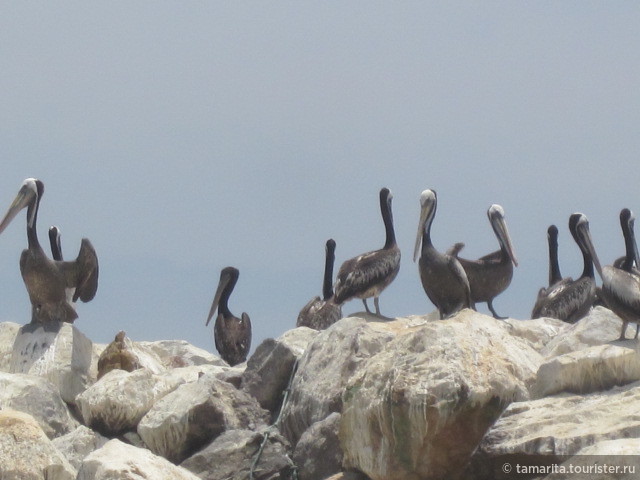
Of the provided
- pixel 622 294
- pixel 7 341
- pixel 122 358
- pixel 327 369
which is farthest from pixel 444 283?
pixel 7 341

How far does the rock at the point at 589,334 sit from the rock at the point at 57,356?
557 cm

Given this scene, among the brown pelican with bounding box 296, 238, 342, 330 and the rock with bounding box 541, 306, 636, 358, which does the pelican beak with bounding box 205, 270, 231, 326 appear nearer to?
the brown pelican with bounding box 296, 238, 342, 330

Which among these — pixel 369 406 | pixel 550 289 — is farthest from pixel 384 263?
pixel 369 406

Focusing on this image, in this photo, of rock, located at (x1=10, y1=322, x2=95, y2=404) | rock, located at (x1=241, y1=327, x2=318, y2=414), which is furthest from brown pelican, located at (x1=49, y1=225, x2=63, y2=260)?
rock, located at (x1=241, y1=327, x2=318, y2=414)

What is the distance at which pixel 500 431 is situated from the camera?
34.7 ft

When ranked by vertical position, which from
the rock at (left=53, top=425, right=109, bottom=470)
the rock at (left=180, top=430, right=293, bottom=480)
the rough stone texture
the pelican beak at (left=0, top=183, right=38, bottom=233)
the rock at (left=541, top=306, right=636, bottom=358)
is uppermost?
the pelican beak at (left=0, top=183, right=38, bottom=233)

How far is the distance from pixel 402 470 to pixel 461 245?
32.3ft

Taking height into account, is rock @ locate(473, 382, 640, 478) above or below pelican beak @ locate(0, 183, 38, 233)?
below

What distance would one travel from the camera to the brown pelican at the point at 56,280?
19.1m

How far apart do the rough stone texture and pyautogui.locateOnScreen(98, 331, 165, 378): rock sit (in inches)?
78.9

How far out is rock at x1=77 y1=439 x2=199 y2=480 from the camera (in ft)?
33.1

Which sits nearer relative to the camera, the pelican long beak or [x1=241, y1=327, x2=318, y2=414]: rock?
[x1=241, y1=327, x2=318, y2=414]: rock

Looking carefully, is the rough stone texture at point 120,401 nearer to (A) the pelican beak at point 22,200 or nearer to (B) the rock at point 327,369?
(B) the rock at point 327,369

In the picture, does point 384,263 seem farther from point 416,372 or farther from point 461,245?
point 416,372
